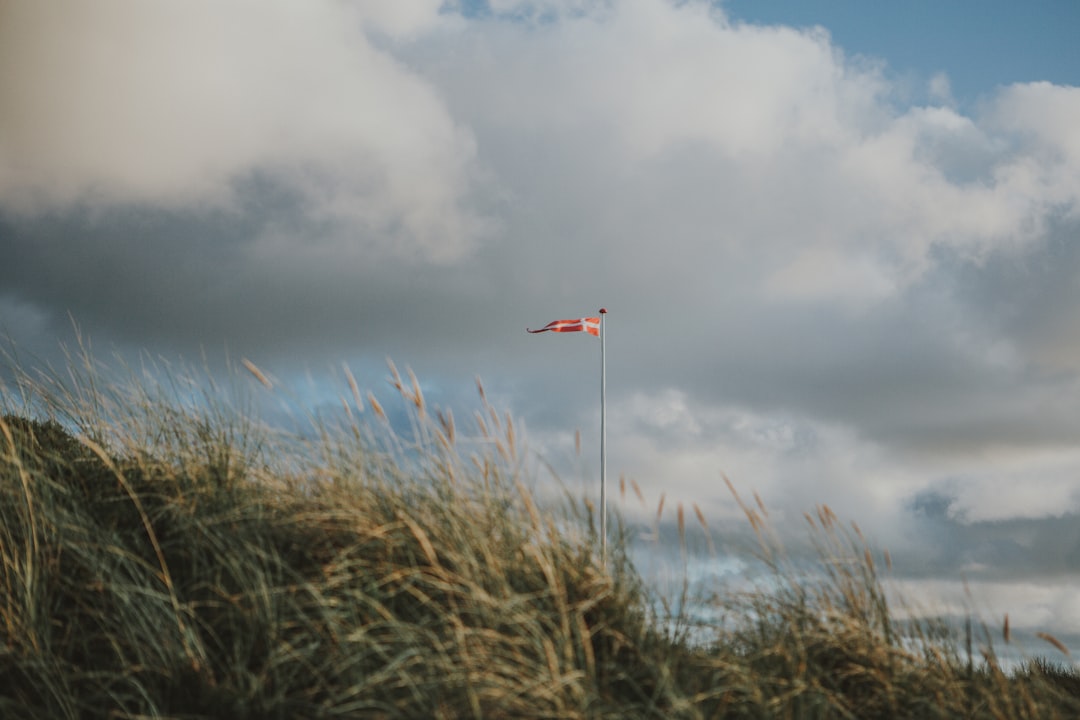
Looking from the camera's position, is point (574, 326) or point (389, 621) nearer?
point (389, 621)

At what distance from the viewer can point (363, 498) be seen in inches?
167

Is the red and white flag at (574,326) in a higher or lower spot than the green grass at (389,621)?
higher

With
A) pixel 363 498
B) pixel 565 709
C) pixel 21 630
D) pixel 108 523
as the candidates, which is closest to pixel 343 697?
pixel 565 709

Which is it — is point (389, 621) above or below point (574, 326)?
below

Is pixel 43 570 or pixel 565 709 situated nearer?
pixel 565 709

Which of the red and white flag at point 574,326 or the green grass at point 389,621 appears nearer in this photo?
the green grass at point 389,621

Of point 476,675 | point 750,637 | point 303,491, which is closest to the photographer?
point 476,675

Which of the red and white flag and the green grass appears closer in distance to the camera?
the green grass

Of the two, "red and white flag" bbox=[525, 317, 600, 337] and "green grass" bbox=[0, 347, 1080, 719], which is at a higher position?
"red and white flag" bbox=[525, 317, 600, 337]

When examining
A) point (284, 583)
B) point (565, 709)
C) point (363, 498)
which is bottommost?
point (565, 709)

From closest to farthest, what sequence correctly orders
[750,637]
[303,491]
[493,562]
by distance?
[493,562] < [750,637] < [303,491]

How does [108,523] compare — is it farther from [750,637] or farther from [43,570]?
[750,637]

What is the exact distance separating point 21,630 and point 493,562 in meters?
2.11

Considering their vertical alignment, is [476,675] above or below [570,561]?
below
